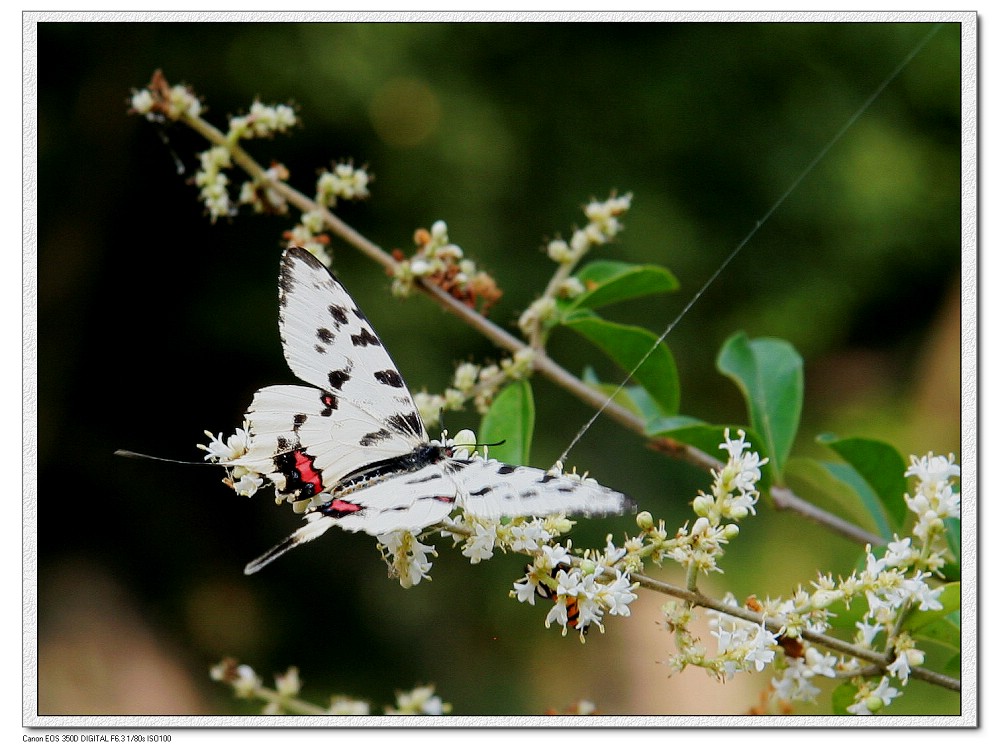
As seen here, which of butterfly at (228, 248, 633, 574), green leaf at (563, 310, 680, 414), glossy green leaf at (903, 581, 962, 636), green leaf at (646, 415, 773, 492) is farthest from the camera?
green leaf at (563, 310, 680, 414)

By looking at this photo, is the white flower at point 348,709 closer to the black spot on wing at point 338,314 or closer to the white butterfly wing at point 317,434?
the white butterfly wing at point 317,434

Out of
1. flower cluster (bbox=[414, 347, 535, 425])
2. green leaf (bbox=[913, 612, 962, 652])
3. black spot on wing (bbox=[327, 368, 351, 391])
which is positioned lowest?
green leaf (bbox=[913, 612, 962, 652])

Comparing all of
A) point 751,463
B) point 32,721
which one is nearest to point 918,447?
point 751,463

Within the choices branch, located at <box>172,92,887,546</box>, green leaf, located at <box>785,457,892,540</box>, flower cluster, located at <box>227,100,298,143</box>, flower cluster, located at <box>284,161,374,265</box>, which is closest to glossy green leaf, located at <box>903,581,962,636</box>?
branch, located at <box>172,92,887,546</box>

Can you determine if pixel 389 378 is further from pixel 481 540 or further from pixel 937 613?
pixel 937 613

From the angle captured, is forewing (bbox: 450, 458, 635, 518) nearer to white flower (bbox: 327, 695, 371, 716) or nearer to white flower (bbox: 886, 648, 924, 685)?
white flower (bbox: 886, 648, 924, 685)

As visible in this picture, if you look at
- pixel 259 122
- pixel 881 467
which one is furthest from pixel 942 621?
pixel 259 122
